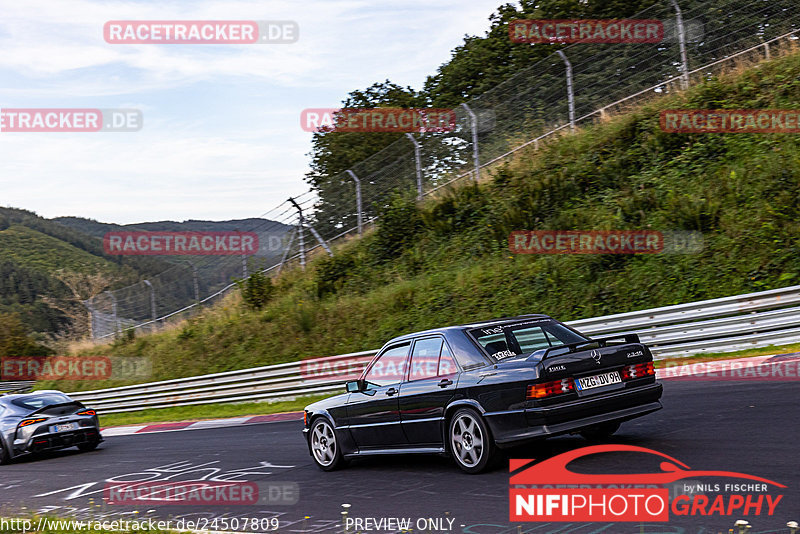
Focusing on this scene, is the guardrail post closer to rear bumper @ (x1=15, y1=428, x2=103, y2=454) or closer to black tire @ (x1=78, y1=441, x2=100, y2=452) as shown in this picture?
black tire @ (x1=78, y1=441, x2=100, y2=452)

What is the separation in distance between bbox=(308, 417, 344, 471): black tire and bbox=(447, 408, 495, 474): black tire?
2.02 meters

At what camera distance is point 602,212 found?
18.1m

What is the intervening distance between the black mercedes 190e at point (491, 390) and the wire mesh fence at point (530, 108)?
566 inches

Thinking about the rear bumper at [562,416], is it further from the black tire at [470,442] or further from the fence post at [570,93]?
the fence post at [570,93]

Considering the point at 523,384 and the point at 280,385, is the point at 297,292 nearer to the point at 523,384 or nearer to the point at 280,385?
the point at 280,385

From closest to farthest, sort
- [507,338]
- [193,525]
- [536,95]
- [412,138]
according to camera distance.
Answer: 1. [193,525]
2. [507,338]
3. [536,95]
4. [412,138]

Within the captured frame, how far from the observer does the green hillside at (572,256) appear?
15.3 metres

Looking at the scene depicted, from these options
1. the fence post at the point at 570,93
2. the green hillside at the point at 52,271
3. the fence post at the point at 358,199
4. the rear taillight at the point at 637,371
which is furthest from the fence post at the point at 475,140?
the green hillside at the point at 52,271

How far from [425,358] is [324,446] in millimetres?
2090

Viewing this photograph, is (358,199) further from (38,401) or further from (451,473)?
(451,473)

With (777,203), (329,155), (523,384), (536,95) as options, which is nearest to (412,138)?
(536,95)

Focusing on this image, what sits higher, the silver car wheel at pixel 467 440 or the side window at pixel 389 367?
the side window at pixel 389 367

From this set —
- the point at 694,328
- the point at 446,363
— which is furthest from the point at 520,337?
the point at 694,328

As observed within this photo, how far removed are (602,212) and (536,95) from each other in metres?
5.06
